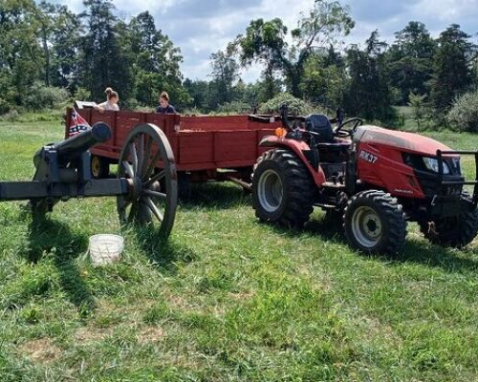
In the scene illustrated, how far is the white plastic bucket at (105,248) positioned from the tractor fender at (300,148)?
270 centimetres

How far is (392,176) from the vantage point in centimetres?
607

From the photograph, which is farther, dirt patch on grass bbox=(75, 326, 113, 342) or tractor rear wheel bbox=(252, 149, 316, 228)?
tractor rear wheel bbox=(252, 149, 316, 228)

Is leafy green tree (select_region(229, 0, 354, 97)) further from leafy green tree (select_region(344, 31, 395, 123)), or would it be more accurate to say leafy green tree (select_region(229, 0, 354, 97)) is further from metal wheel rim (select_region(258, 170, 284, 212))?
metal wheel rim (select_region(258, 170, 284, 212))

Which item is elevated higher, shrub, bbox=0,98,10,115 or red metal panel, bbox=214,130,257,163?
shrub, bbox=0,98,10,115

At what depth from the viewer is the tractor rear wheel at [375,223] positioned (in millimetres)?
5691

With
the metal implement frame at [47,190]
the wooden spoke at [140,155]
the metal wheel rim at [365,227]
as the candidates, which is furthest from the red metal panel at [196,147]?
the metal wheel rim at [365,227]

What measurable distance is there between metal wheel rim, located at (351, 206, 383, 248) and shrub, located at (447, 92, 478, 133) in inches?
1373

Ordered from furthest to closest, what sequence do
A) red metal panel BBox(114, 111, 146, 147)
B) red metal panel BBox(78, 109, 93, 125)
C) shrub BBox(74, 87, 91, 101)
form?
shrub BBox(74, 87, 91, 101) < red metal panel BBox(78, 109, 93, 125) < red metal panel BBox(114, 111, 146, 147)

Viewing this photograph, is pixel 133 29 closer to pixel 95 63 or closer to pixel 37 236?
pixel 95 63

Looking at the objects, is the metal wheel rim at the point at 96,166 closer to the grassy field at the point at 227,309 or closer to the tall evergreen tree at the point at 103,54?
the grassy field at the point at 227,309

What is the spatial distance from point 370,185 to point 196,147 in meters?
3.21

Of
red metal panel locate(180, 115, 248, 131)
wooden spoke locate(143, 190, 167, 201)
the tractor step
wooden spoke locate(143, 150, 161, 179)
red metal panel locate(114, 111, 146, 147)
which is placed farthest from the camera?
red metal panel locate(180, 115, 248, 131)

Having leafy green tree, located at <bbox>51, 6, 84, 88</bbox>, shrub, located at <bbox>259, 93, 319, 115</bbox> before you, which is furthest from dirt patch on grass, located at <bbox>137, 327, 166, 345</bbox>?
leafy green tree, located at <bbox>51, 6, 84, 88</bbox>

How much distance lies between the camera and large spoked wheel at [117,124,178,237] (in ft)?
18.1
